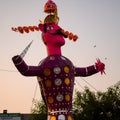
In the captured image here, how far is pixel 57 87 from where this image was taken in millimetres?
22031

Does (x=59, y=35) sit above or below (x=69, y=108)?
above

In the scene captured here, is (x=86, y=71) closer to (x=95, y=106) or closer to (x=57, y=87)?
(x=57, y=87)

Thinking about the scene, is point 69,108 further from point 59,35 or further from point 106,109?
point 106,109

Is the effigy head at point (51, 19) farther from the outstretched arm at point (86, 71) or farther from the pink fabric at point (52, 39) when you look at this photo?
the outstretched arm at point (86, 71)

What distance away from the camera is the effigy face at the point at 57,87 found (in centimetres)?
2200

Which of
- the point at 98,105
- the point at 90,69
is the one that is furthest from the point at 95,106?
the point at 90,69

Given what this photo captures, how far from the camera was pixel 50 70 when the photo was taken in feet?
72.9

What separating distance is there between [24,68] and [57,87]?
1.58 metres

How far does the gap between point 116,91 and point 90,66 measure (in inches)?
523

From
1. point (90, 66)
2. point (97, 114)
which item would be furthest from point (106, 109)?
point (90, 66)

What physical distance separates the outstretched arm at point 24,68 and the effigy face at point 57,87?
0.96 ft

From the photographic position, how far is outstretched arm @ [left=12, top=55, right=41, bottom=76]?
21344mm

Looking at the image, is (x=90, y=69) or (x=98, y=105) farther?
(x=98, y=105)

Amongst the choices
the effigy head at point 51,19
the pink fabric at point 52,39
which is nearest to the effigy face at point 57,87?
the pink fabric at point 52,39
